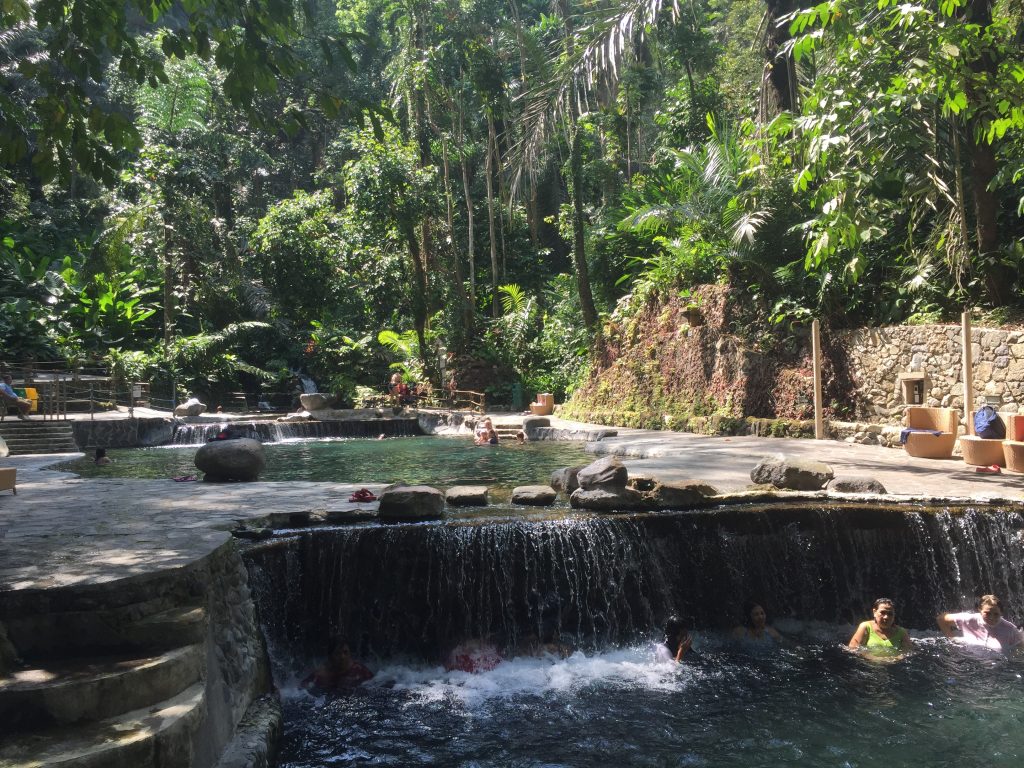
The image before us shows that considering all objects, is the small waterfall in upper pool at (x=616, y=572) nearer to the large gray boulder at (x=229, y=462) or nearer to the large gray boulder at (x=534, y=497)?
the large gray boulder at (x=534, y=497)

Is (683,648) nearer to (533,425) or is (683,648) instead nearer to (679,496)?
(679,496)

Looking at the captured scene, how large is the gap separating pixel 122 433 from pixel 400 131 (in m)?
13.7

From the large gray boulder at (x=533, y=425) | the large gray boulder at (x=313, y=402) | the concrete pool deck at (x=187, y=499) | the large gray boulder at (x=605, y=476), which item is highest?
the large gray boulder at (x=313, y=402)

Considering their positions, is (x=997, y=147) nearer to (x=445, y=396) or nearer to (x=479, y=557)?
(x=479, y=557)

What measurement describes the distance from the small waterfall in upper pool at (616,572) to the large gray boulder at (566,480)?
4.76ft

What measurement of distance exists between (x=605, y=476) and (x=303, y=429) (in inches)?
544

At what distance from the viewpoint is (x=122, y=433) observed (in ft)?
61.6

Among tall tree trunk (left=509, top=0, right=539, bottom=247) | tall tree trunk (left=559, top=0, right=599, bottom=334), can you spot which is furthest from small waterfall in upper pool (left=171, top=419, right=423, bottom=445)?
tall tree trunk (left=509, top=0, right=539, bottom=247)

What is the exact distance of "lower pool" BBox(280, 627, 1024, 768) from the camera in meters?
5.45

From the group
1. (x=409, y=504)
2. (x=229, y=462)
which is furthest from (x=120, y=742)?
(x=229, y=462)

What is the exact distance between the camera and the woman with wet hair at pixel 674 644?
7262 millimetres

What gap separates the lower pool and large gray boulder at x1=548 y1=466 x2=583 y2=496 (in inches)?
91.3

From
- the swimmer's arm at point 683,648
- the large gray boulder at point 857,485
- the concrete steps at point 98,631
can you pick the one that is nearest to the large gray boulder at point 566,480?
the swimmer's arm at point 683,648

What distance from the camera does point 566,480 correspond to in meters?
9.64
